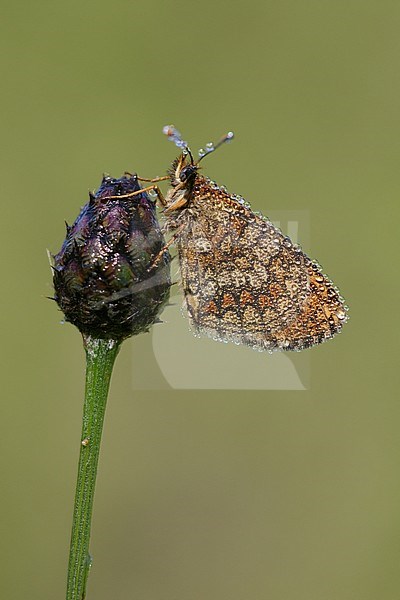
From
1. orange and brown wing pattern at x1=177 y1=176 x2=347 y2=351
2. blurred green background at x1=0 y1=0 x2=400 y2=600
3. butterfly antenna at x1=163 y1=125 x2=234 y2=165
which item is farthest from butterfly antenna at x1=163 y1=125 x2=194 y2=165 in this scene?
blurred green background at x1=0 y1=0 x2=400 y2=600

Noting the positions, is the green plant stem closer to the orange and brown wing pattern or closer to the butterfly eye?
the orange and brown wing pattern

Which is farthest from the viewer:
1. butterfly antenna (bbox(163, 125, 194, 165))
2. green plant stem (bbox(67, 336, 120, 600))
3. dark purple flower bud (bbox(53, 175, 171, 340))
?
butterfly antenna (bbox(163, 125, 194, 165))

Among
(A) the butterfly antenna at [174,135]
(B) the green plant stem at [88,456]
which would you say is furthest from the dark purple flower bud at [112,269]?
(A) the butterfly antenna at [174,135]

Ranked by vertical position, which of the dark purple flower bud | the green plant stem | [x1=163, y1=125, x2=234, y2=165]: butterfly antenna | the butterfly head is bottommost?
the green plant stem

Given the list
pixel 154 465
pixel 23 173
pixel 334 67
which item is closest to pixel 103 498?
pixel 154 465

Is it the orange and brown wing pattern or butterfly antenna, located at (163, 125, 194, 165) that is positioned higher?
butterfly antenna, located at (163, 125, 194, 165)

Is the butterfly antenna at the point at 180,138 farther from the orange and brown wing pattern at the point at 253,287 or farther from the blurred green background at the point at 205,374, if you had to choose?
the blurred green background at the point at 205,374

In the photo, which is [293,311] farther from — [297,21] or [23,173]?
[297,21]
